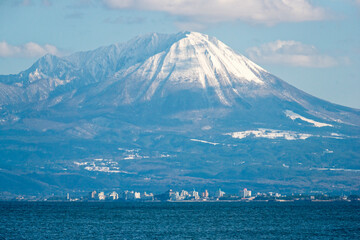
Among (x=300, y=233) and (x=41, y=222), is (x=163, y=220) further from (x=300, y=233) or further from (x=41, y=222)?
(x=300, y=233)

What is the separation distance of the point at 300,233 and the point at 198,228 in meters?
16.2

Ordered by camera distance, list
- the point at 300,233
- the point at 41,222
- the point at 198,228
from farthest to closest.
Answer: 1. the point at 41,222
2. the point at 198,228
3. the point at 300,233

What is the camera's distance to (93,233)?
109562 mm

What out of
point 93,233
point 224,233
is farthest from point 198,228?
point 93,233

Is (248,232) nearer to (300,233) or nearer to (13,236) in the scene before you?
(300,233)

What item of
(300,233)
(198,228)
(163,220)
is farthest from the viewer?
(163,220)

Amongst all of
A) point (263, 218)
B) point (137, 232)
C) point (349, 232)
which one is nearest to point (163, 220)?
point (263, 218)

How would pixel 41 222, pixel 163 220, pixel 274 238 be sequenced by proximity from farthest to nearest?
pixel 163 220 → pixel 41 222 → pixel 274 238

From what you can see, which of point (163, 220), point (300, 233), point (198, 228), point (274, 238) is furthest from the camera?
point (163, 220)

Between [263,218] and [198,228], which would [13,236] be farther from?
[263,218]

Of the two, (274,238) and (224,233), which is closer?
(274,238)

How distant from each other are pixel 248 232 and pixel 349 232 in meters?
13.3

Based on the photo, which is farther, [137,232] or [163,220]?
[163,220]

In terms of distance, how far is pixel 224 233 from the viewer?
359ft
